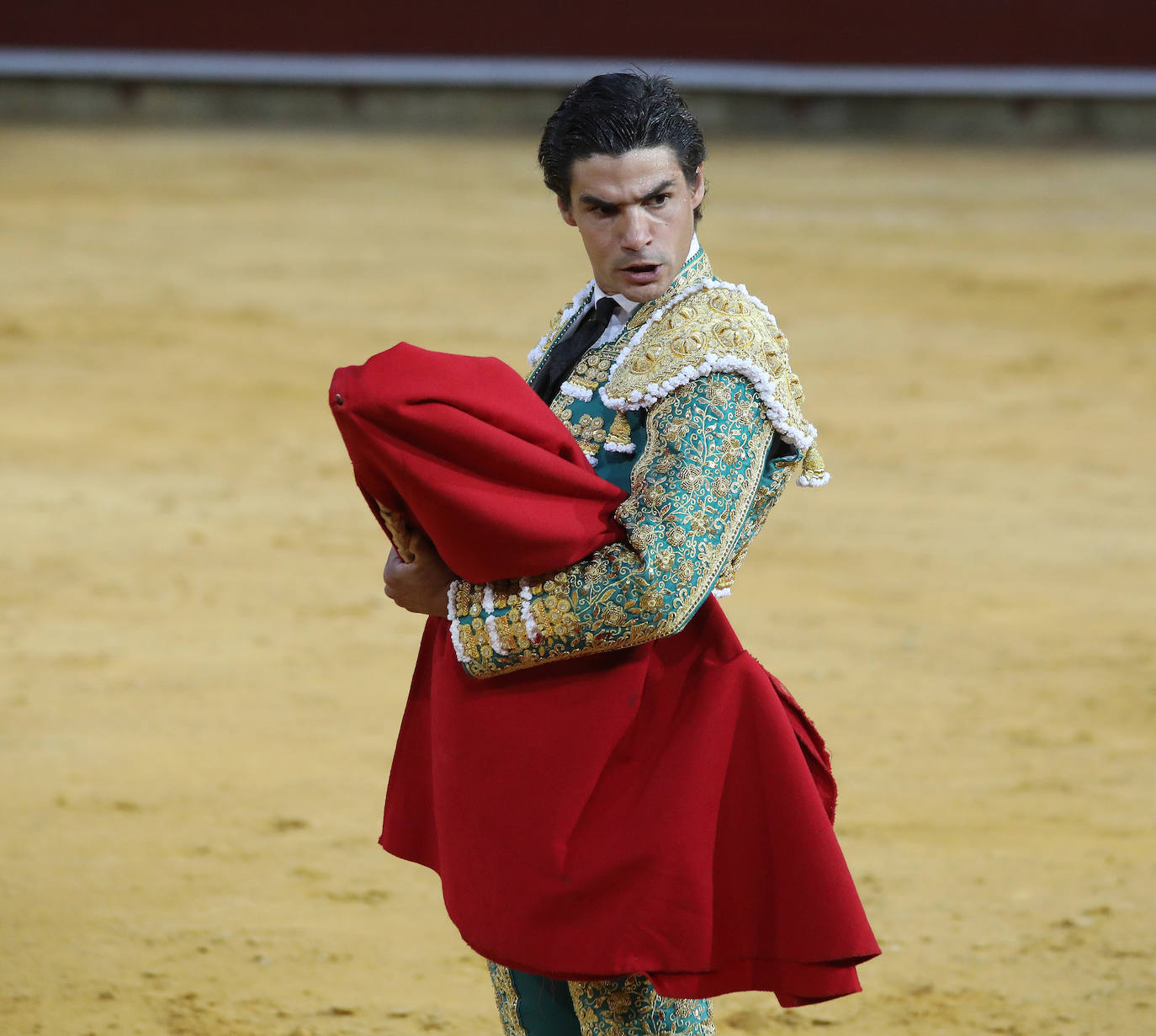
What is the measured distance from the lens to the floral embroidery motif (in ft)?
5.22

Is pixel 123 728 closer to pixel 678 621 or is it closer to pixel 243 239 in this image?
pixel 678 621

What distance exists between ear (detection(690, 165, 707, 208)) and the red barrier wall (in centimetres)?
1405

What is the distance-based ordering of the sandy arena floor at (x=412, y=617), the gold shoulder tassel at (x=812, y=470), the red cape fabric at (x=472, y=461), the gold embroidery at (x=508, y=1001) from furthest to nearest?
1. the sandy arena floor at (x=412, y=617)
2. the gold embroidery at (x=508, y=1001)
3. the gold shoulder tassel at (x=812, y=470)
4. the red cape fabric at (x=472, y=461)

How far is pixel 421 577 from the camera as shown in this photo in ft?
4.96

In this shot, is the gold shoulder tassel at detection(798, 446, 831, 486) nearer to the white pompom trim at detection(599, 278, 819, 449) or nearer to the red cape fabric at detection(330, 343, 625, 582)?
the white pompom trim at detection(599, 278, 819, 449)

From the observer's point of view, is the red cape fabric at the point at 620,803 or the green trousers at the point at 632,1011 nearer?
the red cape fabric at the point at 620,803

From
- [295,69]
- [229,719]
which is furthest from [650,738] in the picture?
[295,69]

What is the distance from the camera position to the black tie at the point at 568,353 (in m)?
1.65

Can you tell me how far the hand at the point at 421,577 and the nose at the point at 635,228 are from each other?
1.13 feet

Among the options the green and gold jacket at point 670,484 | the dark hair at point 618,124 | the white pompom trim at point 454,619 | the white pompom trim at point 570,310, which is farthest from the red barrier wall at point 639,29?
the white pompom trim at point 454,619

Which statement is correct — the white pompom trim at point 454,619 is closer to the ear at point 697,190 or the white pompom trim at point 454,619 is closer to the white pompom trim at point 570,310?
the white pompom trim at point 570,310

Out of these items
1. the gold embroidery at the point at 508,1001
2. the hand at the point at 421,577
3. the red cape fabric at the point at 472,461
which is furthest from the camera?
the gold embroidery at the point at 508,1001

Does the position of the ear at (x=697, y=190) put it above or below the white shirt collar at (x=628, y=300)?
above

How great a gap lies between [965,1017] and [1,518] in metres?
3.96
